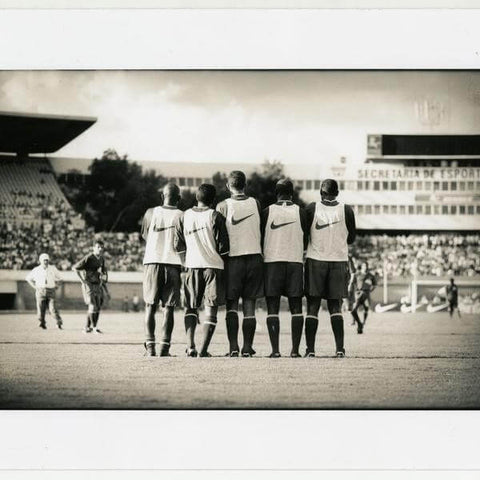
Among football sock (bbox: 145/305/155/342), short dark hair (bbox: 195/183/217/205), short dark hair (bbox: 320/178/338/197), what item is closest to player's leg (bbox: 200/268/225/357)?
football sock (bbox: 145/305/155/342)

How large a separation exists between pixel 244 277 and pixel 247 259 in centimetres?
18

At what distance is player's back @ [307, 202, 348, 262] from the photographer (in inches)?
389

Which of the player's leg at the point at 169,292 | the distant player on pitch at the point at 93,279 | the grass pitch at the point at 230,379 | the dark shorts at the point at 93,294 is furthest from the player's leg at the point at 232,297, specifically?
the dark shorts at the point at 93,294

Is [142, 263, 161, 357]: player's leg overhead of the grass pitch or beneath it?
overhead

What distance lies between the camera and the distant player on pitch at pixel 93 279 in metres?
13.6

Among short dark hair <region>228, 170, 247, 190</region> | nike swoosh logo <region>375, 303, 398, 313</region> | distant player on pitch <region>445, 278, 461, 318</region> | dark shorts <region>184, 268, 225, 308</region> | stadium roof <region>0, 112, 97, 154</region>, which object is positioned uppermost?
stadium roof <region>0, 112, 97, 154</region>

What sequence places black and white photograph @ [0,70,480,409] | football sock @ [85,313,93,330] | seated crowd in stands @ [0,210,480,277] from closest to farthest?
black and white photograph @ [0,70,480,409]
football sock @ [85,313,93,330]
seated crowd in stands @ [0,210,480,277]

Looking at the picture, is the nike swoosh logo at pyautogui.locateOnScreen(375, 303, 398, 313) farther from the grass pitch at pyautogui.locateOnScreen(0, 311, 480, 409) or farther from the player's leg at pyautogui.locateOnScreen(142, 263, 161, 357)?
the player's leg at pyautogui.locateOnScreen(142, 263, 161, 357)

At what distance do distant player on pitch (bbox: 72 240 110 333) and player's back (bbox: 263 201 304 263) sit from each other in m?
4.29

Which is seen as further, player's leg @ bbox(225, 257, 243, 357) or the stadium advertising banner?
the stadium advertising banner

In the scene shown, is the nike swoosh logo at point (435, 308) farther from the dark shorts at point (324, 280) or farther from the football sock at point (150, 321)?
the football sock at point (150, 321)

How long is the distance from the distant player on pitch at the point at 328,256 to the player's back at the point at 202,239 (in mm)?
960

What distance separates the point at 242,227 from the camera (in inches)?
383

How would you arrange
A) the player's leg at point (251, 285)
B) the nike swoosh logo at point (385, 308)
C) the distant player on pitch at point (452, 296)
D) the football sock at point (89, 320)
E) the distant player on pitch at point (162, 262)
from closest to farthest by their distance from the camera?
1. the player's leg at point (251, 285)
2. the distant player on pitch at point (162, 262)
3. the football sock at point (89, 320)
4. the distant player on pitch at point (452, 296)
5. the nike swoosh logo at point (385, 308)
